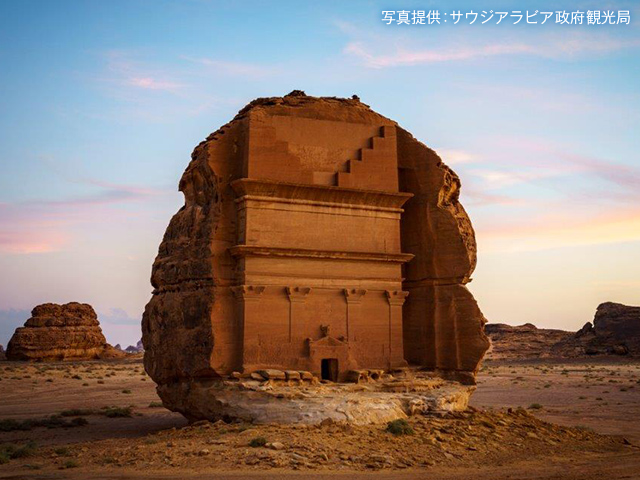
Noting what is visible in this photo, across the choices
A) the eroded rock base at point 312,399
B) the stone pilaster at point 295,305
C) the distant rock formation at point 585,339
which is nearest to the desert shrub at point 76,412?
the eroded rock base at point 312,399

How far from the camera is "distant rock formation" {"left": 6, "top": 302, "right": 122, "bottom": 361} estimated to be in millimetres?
55875

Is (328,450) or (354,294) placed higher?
(354,294)

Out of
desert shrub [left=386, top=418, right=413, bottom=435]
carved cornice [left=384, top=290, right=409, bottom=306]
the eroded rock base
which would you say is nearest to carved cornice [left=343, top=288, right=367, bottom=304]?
carved cornice [left=384, top=290, right=409, bottom=306]

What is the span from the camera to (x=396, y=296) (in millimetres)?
19312

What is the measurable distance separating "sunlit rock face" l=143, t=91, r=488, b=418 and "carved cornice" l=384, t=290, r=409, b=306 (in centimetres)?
3

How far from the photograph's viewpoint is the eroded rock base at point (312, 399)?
15.2m

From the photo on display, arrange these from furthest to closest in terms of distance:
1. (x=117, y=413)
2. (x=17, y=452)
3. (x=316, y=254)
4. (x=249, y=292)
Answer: (x=117, y=413) < (x=316, y=254) < (x=249, y=292) < (x=17, y=452)

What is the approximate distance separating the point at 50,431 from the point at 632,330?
195 feet

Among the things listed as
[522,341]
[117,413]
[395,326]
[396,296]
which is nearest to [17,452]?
[395,326]

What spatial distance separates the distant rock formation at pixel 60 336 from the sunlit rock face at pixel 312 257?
40895mm

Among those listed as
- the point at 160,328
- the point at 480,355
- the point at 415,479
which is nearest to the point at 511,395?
the point at 480,355

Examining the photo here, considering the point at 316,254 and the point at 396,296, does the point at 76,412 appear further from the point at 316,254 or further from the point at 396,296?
the point at 396,296

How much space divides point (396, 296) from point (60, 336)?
44632mm

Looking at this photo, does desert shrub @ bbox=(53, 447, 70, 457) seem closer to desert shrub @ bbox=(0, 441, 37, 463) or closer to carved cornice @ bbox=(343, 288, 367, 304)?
desert shrub @ bbox=(0, 441, 37, 463)
